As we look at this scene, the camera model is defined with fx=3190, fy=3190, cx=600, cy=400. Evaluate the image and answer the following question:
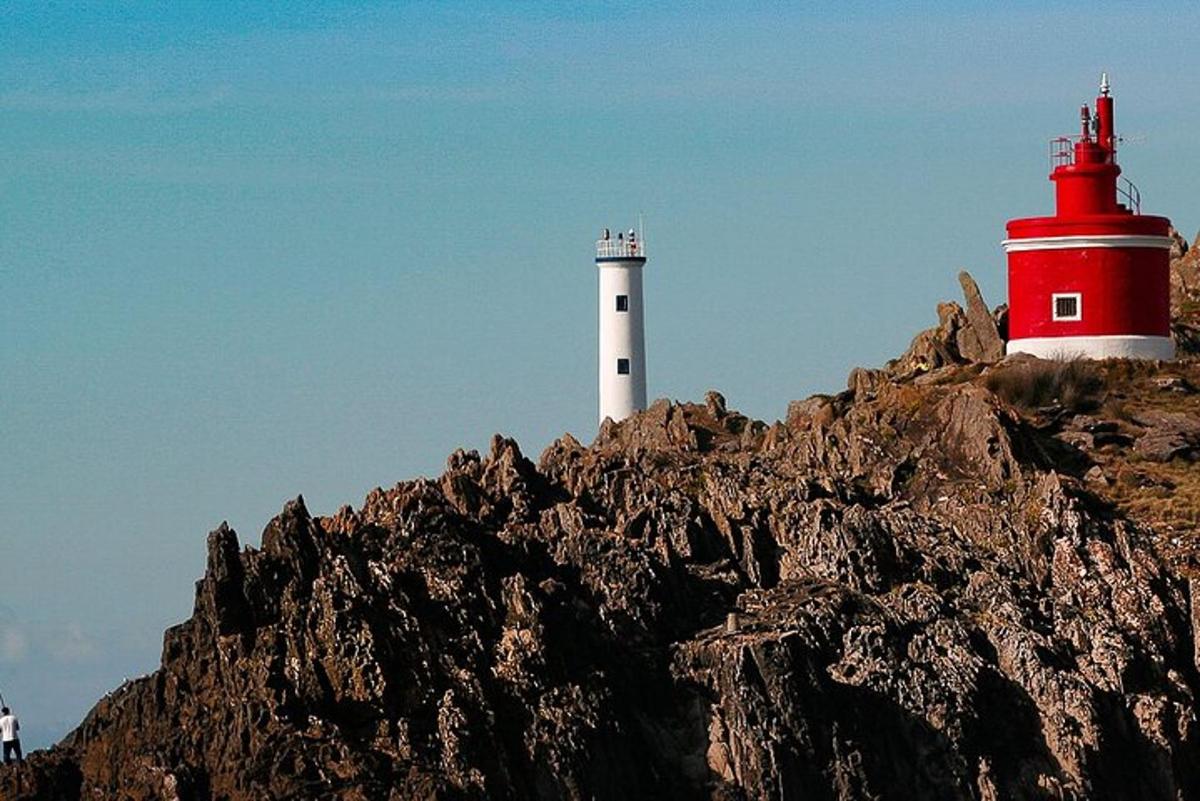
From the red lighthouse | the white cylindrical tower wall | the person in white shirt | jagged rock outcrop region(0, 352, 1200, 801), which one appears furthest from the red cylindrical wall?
the person in white shirt

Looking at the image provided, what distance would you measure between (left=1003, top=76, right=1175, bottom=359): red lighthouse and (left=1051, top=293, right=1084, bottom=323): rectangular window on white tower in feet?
0.08

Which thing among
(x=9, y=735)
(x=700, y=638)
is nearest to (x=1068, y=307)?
(x=700, y=638)

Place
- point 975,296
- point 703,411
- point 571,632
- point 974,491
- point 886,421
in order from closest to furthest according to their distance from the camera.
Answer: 1. point 571,632
2. point 974,491
3. point 886,421
4. point 703,411
5. point 975,296

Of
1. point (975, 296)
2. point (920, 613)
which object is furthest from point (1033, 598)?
point (975, 296)

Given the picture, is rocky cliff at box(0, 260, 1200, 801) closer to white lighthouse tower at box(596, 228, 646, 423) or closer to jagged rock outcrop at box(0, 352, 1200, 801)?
jagged rock outcrop at box(0, 352, 1200, 801)

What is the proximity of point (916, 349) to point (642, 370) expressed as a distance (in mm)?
13600

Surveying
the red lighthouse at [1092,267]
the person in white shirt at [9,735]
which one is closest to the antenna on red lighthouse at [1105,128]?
the red lighthouse at [1092,267]

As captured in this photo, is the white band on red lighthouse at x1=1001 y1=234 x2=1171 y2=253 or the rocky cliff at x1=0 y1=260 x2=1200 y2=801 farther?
the white band on red lighthouse at x1=1001 y1=234 x2=1171 y2=253

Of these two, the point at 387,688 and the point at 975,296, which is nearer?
the point at 387,688

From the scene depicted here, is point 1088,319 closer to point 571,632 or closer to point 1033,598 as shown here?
point 1033,598

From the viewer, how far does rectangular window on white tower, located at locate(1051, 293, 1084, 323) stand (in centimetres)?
8138

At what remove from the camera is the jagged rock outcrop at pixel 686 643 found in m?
54.7

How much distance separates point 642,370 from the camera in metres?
95.4

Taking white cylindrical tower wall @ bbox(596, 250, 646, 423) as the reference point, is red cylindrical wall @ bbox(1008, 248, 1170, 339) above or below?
below
